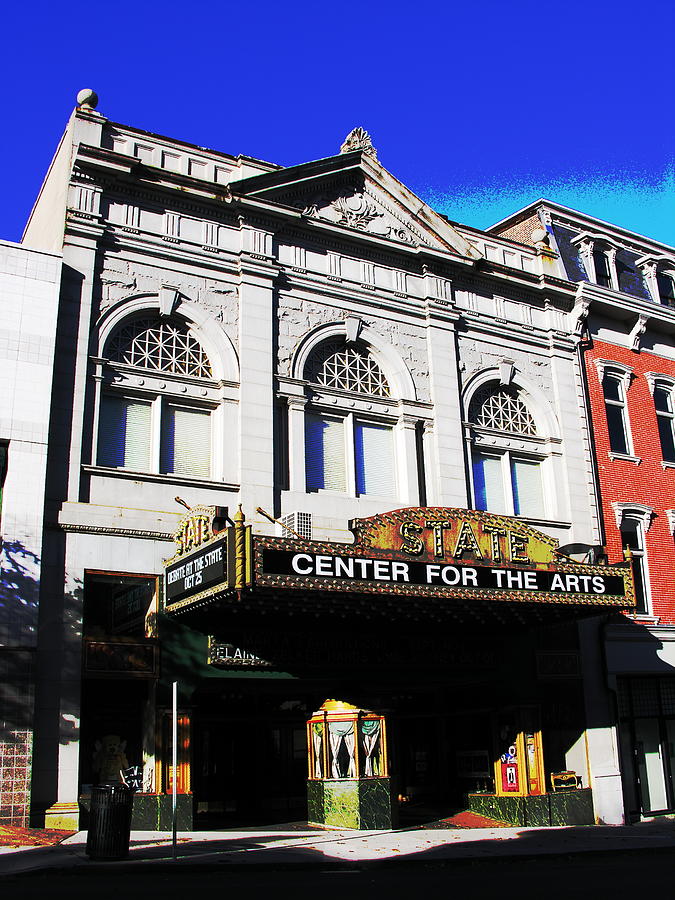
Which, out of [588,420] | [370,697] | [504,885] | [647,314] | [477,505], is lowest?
[504,885]

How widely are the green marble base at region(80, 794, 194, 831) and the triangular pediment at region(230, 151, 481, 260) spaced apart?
14.7 m

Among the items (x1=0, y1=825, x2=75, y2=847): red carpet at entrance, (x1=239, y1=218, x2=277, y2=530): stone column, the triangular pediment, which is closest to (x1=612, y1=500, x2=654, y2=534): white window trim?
the triangular pediment

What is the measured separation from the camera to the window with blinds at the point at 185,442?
21031 millimetres

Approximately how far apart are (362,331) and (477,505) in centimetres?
567

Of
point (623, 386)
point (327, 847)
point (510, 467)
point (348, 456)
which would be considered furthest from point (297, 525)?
point (623, 386)

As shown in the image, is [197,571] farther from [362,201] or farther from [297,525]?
[362,201]

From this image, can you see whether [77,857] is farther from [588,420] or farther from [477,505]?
[588,420]

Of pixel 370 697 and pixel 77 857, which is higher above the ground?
pixel 370 697

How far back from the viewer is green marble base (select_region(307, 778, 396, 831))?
61.5 feet

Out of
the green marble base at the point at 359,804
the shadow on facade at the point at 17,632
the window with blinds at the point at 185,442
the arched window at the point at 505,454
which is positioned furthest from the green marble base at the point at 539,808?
the shadow on facade at the point at 17,632

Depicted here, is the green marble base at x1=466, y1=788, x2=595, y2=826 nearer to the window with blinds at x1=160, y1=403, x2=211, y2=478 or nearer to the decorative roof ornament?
the window with blinds at x1=160, y1=403, x2=211, y2=478

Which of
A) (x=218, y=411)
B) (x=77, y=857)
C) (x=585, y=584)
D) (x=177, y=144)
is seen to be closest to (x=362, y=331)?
(x=218, y=411)

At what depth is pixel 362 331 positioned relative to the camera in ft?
81.0

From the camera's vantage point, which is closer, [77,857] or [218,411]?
[77,857]
